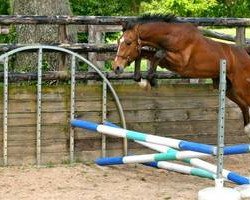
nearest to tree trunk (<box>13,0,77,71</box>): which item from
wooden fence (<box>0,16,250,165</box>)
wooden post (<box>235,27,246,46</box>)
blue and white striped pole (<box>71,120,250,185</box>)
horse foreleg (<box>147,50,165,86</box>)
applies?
wooden fence (<box>0,16,250,165</box>)

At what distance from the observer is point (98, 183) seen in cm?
655

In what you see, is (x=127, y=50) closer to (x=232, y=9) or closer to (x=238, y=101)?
(x=238, y=101)

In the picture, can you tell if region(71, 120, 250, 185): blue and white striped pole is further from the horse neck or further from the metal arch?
the horse neck

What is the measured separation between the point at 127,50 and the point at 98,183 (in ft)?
4.57

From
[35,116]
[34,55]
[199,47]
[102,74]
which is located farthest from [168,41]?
[34,55]

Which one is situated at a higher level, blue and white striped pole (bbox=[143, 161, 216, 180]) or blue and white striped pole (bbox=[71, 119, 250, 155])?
blue and white striped pole (bbox=[71, 119, 250, 155])

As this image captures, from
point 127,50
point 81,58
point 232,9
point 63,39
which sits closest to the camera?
point 127,50

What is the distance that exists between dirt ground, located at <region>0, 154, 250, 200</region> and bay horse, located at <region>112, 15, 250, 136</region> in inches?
44.9

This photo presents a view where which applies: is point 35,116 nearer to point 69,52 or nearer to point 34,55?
point 69,52

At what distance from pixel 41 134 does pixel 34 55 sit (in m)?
1.67

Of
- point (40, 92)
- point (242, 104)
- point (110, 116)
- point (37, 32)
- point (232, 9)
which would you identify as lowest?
point (110, 116)

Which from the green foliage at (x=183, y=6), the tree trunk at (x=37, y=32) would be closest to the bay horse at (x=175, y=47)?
the tree trunk at (x=37, y=32)

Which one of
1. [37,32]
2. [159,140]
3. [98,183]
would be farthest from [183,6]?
[159,140]

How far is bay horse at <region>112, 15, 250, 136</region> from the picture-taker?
20.5 ft
